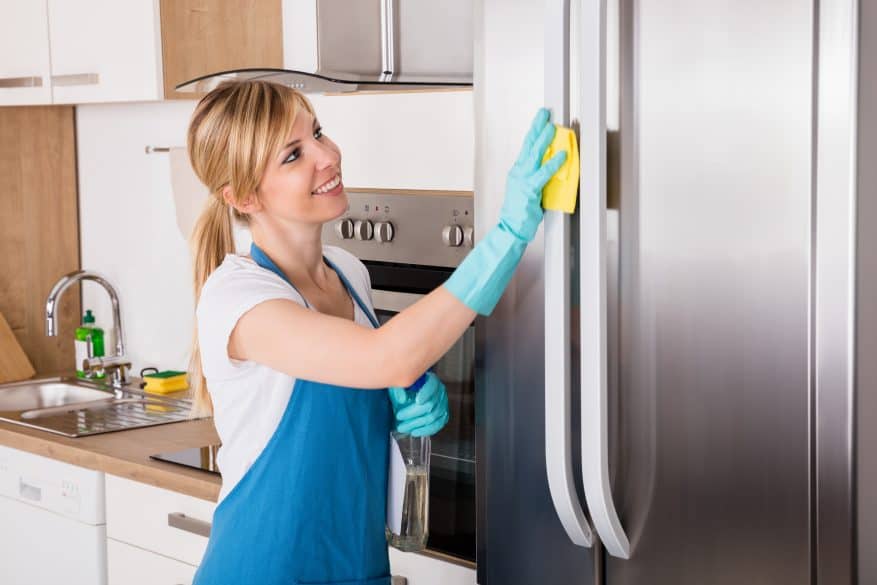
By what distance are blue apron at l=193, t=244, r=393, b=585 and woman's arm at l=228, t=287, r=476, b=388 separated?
0.43ft

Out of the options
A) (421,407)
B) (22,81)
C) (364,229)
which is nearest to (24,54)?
(22,81)

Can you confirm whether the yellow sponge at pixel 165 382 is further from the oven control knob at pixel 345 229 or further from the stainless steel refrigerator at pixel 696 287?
the stainless steel refrigerator at pixel 696 287

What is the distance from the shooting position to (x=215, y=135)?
1.56m

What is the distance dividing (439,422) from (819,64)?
2.42 ft

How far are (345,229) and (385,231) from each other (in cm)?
11

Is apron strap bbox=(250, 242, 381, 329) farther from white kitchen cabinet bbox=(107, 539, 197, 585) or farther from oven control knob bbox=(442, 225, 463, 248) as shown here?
white kitchen cabinet bbox=(107, 539, 197, 585)

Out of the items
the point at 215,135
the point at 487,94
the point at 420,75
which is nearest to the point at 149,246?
the point at 420,75

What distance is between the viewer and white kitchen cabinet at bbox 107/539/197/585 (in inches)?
85.8

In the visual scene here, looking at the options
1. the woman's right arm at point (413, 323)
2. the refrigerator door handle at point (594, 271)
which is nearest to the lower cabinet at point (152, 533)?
the woman's right arm at point (413, 323)

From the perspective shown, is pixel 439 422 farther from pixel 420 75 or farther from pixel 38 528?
pixel 38 528

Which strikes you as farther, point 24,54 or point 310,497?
point 24,54

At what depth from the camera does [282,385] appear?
1.56m

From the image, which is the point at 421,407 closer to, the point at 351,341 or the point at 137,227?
the point at 351,341

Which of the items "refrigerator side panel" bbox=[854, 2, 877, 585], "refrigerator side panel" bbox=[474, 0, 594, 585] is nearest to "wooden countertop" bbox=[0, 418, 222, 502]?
"refrigerator side panel" bbox=[474, 0, 594, 585]
